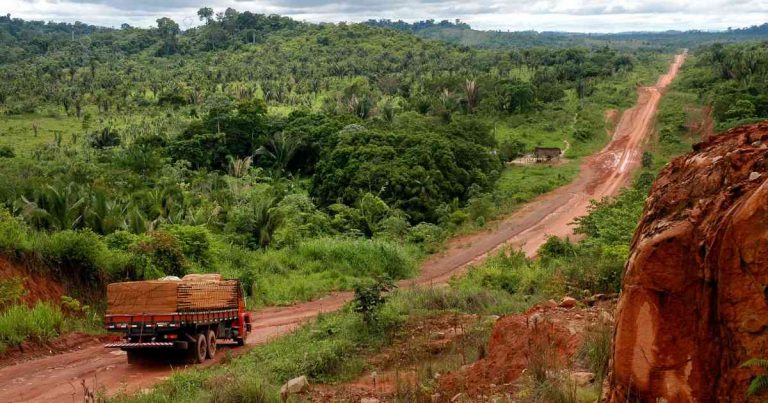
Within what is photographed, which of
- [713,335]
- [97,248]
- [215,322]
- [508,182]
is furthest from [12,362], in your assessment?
[508,182]

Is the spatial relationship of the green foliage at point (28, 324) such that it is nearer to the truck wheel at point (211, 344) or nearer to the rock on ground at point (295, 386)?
the truck wheel at point (211, 344)

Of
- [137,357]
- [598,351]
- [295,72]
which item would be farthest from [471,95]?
[598,351]

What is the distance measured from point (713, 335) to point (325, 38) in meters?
122

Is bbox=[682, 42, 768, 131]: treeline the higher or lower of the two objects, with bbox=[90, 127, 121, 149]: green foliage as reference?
higher

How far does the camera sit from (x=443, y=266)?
26.7 metres

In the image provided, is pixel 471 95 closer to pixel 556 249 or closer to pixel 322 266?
pixel 556 249

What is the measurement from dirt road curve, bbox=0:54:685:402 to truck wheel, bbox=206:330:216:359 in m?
0.74

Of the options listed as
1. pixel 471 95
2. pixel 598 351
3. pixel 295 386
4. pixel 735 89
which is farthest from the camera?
pixel 471 95

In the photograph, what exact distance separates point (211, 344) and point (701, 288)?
10.4 metres

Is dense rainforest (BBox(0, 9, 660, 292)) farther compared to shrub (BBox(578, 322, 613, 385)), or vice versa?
dense rainforest (BBox(0, 9, 660, 292))

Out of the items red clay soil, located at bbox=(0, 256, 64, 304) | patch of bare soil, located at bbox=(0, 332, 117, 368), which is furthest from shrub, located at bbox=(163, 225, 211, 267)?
patch of bare soil, located at bbox=(0, 332, 117, 368)

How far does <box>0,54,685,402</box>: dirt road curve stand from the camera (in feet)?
40.0

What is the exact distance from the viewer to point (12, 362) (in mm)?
13484

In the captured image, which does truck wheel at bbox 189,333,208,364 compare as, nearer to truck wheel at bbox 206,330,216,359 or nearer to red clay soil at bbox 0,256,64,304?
truck wheel at bbox 206,330,216,359
